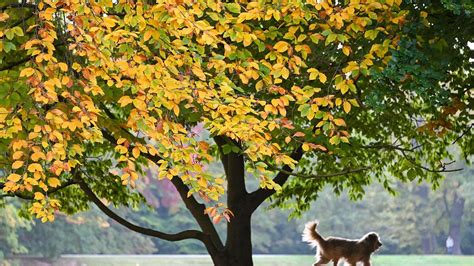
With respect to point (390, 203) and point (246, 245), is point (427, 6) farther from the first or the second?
point (390, 203)

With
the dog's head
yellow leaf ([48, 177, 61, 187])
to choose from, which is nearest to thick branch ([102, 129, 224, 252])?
the dog's head

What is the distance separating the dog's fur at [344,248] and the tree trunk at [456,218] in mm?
34434

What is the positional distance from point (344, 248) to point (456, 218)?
35.2 metres

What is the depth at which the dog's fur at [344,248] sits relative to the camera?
13.9 metres

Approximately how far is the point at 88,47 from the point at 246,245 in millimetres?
7900

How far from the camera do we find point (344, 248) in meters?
13.9

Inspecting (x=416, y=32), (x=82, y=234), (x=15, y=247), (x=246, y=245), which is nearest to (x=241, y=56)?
(x=416, y=32)

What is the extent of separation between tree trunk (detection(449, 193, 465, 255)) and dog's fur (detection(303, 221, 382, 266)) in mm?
34434

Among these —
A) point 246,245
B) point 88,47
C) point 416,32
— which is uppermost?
point 416,32

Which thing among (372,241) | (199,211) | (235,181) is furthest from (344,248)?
(199,211)

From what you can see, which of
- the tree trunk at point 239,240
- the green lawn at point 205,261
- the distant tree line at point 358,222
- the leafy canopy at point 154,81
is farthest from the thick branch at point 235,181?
the distant tree line at point 358,222

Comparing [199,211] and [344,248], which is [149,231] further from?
[344,248]

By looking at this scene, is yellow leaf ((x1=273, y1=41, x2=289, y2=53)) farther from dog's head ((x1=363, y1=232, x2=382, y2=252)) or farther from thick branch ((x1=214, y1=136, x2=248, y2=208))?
thick branch ((x1=214, y1=136, x2=248, y2=208))

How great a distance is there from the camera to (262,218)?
160 ft
